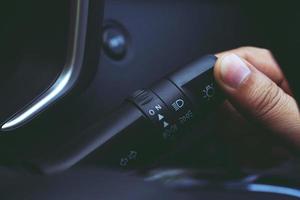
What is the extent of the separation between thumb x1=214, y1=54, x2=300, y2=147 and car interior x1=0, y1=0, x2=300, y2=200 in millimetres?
27

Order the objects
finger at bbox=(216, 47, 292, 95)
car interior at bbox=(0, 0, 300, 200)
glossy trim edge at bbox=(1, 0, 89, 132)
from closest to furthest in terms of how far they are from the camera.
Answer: car interior at bbox=(0, 0, 300, 200) < glossy trim edge at bbox=(1, 0, 89, 132) < finger at bbox=(216, 47, 292, 95)

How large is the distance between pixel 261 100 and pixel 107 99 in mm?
185

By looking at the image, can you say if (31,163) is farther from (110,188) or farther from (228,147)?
(228,147)

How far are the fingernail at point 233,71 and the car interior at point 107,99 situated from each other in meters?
0.02

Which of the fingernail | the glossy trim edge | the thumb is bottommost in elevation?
the thumb

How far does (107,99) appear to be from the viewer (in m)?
0.66

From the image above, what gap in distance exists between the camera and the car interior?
311mm

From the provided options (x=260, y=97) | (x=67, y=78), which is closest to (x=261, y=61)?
(x=260, y=97)

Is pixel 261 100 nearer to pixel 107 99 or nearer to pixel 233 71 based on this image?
pixel 233 71

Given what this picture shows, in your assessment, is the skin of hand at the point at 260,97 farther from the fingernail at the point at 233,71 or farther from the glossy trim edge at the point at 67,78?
the glossy trim edge at the point at 67,78

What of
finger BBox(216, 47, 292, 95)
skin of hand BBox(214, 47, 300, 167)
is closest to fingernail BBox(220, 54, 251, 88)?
skin of hand BBox(214, 47, 300, 167)

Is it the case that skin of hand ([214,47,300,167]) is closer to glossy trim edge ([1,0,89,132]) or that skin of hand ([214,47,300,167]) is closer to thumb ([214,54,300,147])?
thumb ([214,54,300,147])

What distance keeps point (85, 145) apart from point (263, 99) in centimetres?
23

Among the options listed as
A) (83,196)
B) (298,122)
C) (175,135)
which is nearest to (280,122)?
(298,122)
